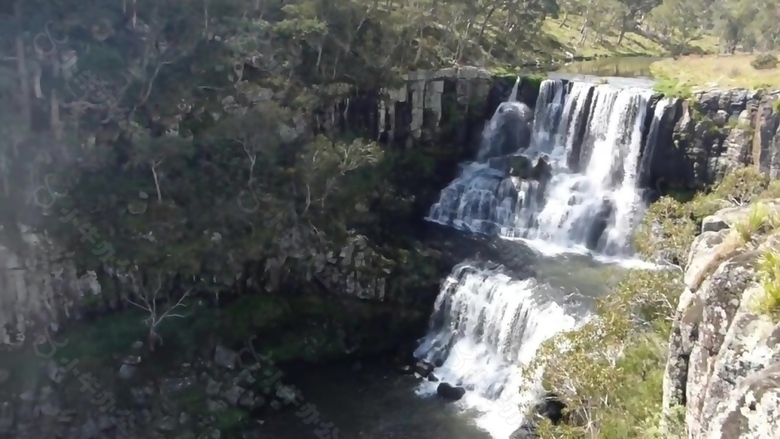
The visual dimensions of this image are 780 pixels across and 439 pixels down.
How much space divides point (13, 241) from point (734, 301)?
28.2m

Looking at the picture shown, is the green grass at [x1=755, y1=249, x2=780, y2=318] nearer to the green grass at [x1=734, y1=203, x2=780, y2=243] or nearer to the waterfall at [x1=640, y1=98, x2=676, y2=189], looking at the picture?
the green grass at [x1=734, y1=203, x2=780, y2=243]

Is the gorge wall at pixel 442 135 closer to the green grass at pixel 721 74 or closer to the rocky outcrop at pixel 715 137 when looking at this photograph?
the rocky outcrop at pixel 715 137

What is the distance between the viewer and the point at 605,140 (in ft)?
128

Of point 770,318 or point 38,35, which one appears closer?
point 770,318

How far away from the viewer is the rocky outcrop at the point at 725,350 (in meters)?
7.03

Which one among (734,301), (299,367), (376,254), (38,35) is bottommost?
(299,367)

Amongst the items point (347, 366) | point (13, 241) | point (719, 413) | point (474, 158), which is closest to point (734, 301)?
point (719, 413)

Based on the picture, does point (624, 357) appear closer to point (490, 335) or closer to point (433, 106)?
point (490, 335)

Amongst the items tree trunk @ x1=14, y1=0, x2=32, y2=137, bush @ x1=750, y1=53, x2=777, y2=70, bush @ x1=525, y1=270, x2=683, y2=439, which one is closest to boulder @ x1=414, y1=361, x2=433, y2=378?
bush @ x1=525, y1=270, x2=683, y2=439

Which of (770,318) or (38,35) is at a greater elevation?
(38,35)

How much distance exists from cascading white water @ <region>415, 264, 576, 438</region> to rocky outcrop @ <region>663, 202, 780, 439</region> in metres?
14.2

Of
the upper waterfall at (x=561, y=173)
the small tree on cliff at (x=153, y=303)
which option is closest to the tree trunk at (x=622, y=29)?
the upper waterfall at (x=561, y=173)

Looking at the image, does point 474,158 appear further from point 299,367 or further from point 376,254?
point 299,367

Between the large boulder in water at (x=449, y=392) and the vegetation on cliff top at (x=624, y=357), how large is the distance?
24.2 ft
